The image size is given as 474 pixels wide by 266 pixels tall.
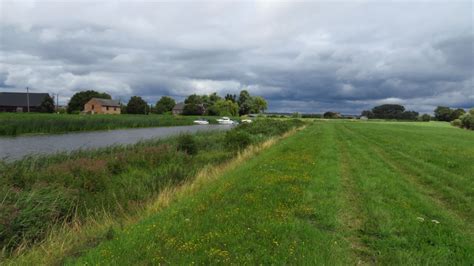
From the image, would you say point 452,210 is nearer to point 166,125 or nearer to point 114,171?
point 114,171

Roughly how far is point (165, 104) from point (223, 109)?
28.7m

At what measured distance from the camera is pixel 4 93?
287 ft

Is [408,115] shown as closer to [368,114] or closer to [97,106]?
[368,114]

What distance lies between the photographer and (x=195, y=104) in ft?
417

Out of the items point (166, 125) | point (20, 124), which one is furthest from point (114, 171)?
point (166, 125)

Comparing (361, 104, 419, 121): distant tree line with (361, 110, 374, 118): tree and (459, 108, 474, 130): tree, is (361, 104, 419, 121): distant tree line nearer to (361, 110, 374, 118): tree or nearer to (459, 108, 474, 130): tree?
(361, 110, 374, 118): tree

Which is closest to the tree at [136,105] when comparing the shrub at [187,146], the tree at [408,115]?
the shrub at [187,146]

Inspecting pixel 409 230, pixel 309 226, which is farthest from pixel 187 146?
pixel 409 230

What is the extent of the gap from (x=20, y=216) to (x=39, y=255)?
245cm

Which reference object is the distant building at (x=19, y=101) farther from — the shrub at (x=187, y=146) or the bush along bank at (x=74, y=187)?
the bush along bank at (x=74, y=187)

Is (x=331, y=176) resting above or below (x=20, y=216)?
above

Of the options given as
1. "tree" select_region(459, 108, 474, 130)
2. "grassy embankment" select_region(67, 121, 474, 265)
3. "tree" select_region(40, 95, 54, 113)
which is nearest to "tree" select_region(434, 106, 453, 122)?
"tree" select_region(459, 108, 474, 130)

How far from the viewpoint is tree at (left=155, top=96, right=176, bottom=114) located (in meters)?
135

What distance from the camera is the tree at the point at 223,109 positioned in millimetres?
128625
